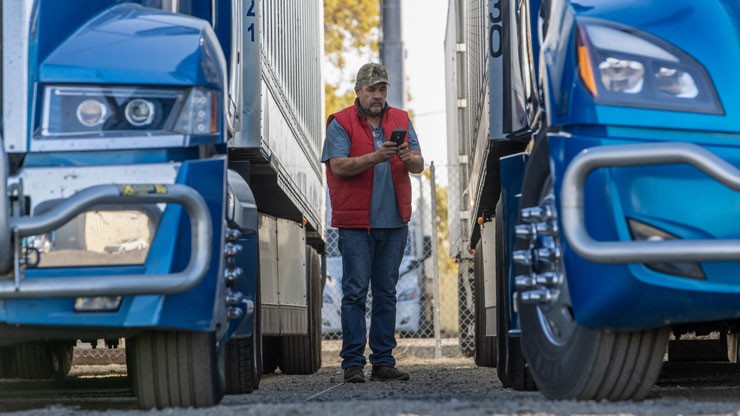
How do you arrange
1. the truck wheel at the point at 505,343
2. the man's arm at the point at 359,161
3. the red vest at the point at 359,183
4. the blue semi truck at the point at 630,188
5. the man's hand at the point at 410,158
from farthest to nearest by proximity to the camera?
the red vest at the point at 359,183, the man's hand at the point at 410,158, the man's arm at the point at 359,161, the truck wheel at the point at 505,343, the blue semi truck at the point at 630,188

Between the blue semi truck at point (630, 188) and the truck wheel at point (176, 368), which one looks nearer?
the blue semi truck at point (630, 188)

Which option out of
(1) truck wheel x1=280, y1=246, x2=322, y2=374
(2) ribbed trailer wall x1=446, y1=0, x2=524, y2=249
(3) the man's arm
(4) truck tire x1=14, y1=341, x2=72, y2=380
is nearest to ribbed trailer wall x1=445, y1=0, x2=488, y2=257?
(2) ribbed trailer wall x1=446, y1=0, x2=524, y2=249

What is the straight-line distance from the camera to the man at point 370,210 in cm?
860

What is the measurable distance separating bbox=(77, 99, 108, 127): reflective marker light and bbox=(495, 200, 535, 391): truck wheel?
2.39m

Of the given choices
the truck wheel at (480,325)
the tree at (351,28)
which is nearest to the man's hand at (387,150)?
the truck wheel at (480,325)

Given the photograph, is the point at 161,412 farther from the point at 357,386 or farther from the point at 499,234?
the point at 357,386

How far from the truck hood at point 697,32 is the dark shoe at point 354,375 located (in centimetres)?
432

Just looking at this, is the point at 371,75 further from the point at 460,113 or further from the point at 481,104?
the point at 460,113

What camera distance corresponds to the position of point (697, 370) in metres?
7.91

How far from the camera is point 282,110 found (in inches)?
353

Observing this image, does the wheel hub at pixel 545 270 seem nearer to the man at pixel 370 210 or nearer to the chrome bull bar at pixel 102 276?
the chrome bull bar at pixel 102 276

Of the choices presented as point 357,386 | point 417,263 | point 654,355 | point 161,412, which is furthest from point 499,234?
point 417,263

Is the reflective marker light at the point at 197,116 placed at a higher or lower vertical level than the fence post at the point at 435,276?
higher

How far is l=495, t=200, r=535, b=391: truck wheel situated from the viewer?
21.0 feet
